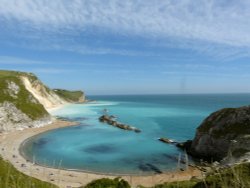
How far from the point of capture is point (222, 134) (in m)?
52.7

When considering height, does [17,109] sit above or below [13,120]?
above

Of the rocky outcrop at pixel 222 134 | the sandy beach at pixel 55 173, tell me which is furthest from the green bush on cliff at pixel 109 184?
the rocky outcrop at pixel 222 134

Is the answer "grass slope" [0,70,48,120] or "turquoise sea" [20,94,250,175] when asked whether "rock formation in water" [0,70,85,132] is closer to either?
"grass slope" [0,70,48,120]

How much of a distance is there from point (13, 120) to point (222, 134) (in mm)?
59067

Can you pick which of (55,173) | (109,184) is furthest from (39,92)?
(109,184)

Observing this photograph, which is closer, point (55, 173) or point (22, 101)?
point (55, 173)

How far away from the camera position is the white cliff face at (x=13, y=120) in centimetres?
7994

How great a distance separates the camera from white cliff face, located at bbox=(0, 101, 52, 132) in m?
79.9

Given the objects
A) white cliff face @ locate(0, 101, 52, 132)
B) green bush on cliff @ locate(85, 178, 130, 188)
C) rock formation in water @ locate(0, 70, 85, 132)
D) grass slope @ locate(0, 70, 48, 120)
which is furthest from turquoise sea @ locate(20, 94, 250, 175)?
grass slope @ locate(0, 70, 48, 120)

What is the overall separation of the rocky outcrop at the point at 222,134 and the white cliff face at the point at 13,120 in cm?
5001

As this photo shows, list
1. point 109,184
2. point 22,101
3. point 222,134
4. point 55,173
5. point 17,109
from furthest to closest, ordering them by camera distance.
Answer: point 22,101, point 17,109, point 222,134, point 55,173, point 109,184

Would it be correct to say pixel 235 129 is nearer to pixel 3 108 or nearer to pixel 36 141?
pixel 36 141

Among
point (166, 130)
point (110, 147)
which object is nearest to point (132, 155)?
point (110, 147)

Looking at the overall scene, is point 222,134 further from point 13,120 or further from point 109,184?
point 13,120
